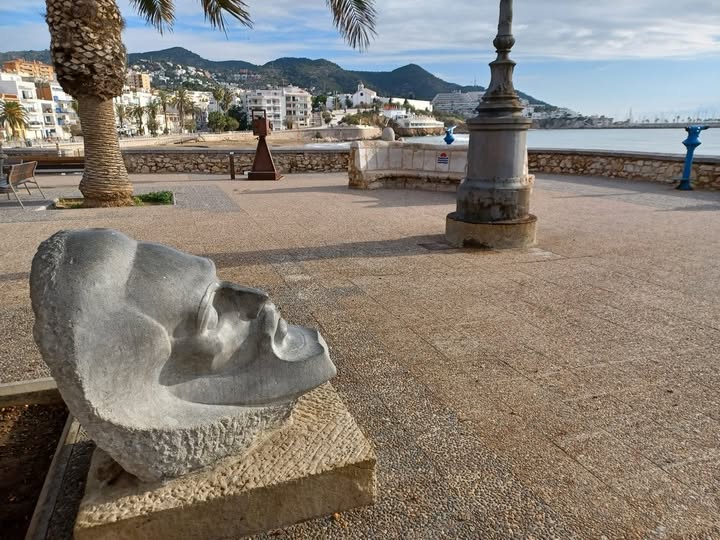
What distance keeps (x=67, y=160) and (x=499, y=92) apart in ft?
46.2

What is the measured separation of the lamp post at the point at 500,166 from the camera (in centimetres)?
588

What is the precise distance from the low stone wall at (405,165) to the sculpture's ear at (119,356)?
10.0 meters

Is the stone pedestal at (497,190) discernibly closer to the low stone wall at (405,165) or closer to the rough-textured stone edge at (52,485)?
the rough-textured stone edge at (52,485)

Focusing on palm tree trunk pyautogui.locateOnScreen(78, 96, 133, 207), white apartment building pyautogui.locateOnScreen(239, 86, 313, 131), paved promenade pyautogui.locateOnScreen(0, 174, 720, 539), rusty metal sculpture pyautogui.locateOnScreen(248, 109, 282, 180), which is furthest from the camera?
white apartment building pyautogui.locateOnScreen(239, 86, 313, 131)

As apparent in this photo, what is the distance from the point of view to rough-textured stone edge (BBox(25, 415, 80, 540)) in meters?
1.73

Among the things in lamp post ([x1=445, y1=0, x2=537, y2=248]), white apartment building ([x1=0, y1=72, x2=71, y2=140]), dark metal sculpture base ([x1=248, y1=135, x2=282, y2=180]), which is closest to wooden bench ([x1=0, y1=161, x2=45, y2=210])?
dark metal sculpture base ([x1=248, y1=135, x2=282, y2=180])

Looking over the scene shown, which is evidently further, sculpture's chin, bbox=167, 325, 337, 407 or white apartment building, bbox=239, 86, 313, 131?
white apartment building, bbox=239, 86, 313, 131

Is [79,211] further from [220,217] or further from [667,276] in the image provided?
[667,276]

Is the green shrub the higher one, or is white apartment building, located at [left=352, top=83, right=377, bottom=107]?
white apartment building, located at [left=352, top=83, right=377, bottom=107]

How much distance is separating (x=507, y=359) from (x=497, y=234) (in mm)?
3044

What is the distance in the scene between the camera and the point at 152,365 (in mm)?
1486

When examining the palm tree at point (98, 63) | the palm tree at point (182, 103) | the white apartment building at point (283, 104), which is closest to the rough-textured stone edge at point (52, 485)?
the palm tree at point (98, 63)

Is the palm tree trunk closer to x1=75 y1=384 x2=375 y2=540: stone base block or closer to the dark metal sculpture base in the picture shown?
the dark metal sculpture base

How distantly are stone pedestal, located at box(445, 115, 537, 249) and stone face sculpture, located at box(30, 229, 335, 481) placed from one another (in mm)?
4480
